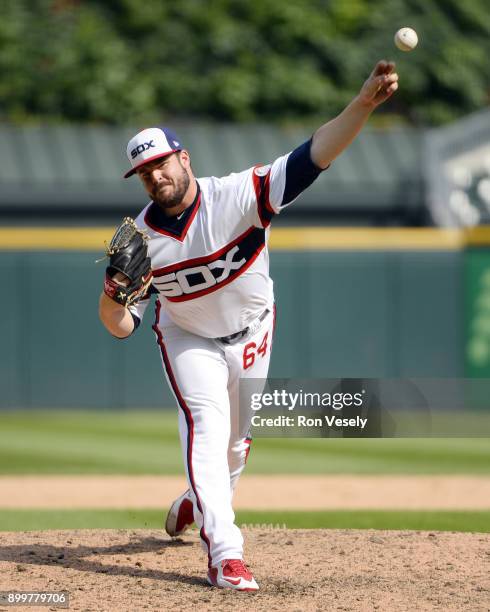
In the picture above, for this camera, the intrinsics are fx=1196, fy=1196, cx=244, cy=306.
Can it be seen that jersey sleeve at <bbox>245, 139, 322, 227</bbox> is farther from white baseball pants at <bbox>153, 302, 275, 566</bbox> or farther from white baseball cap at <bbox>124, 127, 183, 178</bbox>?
white baseball pants at <bbox>153, 302, 275, 566</bbox>

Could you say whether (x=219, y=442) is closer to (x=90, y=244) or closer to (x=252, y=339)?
(x=252, y=339)

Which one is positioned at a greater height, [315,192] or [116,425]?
[315,192]

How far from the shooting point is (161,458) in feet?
30.8

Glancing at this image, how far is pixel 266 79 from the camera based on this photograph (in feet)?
66.7

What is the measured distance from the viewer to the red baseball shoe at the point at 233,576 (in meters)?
4.32

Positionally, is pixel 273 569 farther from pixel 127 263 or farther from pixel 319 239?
pixel 319 239

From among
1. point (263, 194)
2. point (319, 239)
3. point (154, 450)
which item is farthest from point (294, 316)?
point (263, 194)

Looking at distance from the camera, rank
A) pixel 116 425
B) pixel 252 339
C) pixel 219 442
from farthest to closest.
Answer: pixel 116 425 → pixel 252 339 → pixel 219 442

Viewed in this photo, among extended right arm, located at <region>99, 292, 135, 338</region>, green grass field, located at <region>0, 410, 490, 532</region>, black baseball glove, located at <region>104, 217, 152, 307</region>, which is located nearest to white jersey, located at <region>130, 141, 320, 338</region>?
extended right arm, located at <region>99, 292, 135, 338</region>

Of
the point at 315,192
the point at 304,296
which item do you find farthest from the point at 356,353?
the point at 315,192

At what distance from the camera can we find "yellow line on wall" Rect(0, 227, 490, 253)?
12219mm

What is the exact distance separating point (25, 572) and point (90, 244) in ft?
25.6

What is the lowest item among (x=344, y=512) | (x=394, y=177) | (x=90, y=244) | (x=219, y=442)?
(x=344, y=512)

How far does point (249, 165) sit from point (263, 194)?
11994mm
